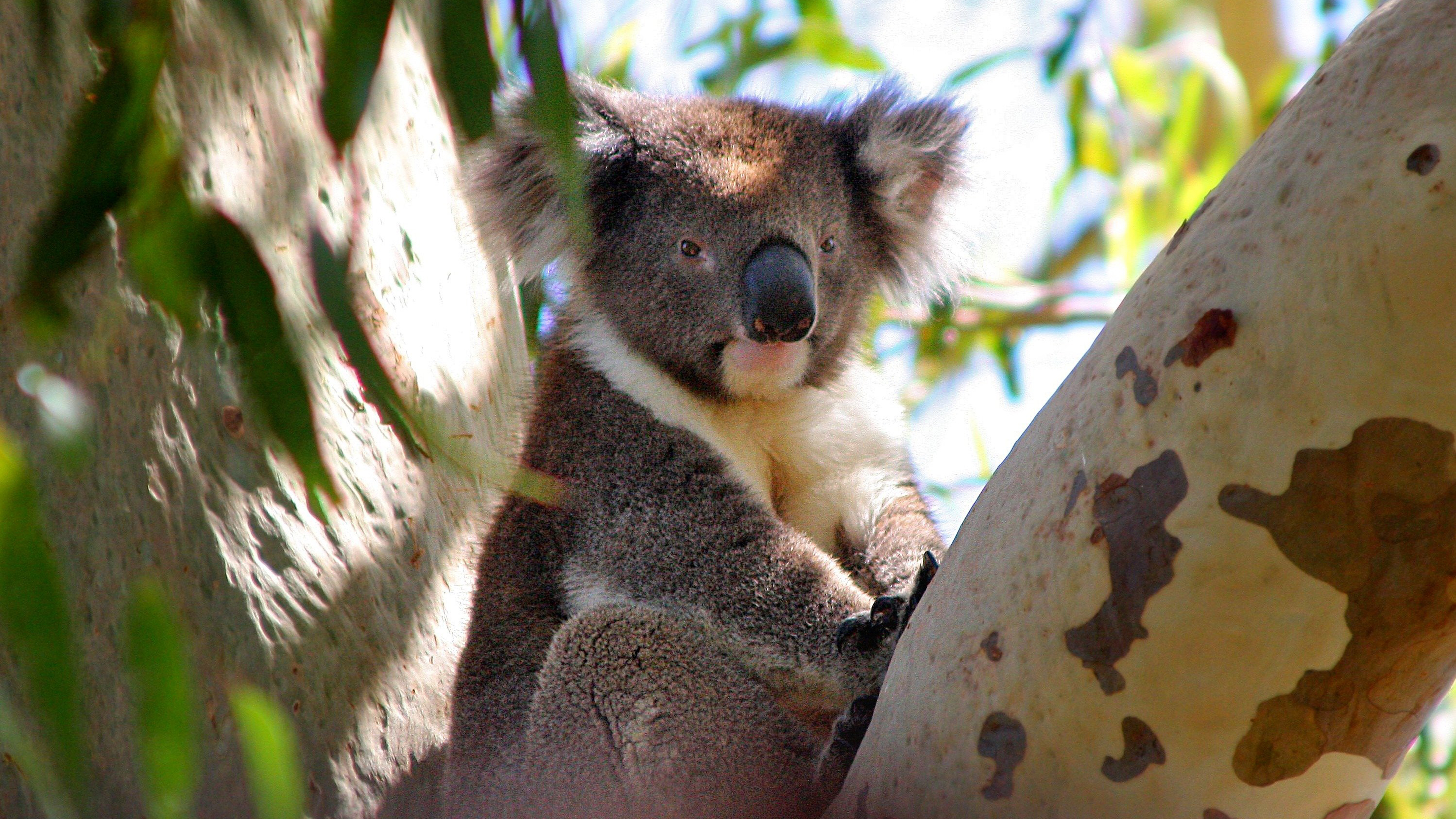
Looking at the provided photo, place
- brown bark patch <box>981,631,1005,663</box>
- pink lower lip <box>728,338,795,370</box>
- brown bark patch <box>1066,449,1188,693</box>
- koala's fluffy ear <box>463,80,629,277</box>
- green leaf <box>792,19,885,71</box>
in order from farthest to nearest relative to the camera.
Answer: green leaf <box>792,19,885,71</box> < koala's fluffy ear <box>463,80,629,277</box> < pink lower lip <box>728,338,795,370</box> < brown bark patch <box>981,631,1005,663</box> < brown bark patch <box>1066,449,1188,693</box>

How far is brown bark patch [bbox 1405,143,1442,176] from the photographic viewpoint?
3.95ft

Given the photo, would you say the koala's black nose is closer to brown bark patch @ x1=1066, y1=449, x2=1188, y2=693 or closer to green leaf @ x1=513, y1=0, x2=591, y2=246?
brown bark patch @ x1=1066, y1=449, x2=1188, y2=693

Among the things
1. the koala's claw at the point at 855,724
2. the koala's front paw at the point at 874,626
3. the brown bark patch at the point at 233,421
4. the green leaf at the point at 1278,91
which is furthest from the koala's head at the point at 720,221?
the green leaf at the point at 1278,91

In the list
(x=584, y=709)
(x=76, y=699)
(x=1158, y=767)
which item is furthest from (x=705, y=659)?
(x=76, y=699)

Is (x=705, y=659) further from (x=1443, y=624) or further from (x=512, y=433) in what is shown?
(x=1443, y=624)

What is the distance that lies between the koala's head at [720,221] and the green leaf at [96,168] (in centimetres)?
137

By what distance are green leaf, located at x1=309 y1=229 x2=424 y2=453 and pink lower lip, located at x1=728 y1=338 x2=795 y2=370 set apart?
1423 mm

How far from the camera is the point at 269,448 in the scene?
1603 mm

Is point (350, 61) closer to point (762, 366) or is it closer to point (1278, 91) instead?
point (762, 366)

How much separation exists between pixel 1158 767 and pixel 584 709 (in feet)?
3.53

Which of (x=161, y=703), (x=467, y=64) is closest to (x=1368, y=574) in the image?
(x=467, y=64)

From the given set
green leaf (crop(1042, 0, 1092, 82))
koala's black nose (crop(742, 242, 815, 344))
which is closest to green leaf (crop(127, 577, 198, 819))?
koala's black nose (crop(742, 242, 815, 344))

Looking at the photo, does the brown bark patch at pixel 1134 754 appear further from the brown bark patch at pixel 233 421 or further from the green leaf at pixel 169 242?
the brown bark patch at pixel 233 421

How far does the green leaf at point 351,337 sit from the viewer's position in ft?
3.43
